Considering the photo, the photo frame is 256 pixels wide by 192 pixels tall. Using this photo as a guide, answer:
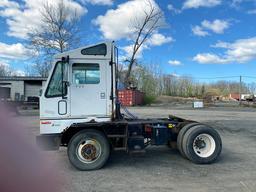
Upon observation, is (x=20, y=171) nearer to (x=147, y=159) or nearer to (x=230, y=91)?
(x=147, y=159)

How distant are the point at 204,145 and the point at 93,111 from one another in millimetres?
2979

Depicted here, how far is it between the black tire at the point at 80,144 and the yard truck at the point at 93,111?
1.0 inches

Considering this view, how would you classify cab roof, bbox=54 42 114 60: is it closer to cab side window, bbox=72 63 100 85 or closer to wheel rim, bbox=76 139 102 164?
cab side window, bbox=72 63 100 85

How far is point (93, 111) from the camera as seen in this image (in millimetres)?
8344

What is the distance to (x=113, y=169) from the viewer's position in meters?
8.00

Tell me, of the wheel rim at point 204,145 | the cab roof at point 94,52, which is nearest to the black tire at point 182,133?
the wheel rim at point 204,145

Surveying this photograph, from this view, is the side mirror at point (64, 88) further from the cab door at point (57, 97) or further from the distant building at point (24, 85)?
the distant building at point (24, 85)

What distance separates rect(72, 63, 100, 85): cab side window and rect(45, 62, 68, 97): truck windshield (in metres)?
0.24

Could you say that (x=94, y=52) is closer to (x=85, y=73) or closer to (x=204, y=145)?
(x=85, y=73)

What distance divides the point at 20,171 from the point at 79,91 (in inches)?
235

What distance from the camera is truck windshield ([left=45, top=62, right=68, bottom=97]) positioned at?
819 cm

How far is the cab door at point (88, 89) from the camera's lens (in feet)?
27.1

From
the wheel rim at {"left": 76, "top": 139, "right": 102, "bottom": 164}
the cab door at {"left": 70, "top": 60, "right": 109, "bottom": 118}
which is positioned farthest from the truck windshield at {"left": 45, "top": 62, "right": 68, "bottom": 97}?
the wheel rim at {"left": 76, "top": 139, "right": 102, "bottom": 164}

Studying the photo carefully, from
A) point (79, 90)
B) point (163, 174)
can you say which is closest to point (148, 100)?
point (79, 90)
